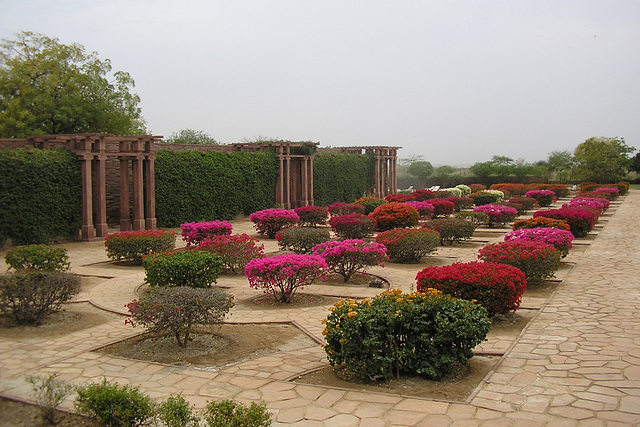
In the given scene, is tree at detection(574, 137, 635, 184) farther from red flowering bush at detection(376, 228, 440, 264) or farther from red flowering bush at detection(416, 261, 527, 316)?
red flowering bush at detection(416, 261, 527, 316)

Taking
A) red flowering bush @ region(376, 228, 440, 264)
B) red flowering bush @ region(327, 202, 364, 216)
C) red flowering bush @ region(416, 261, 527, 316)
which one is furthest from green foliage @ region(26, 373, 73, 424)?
red flowering bush @ region(327, 202, 364, 216)

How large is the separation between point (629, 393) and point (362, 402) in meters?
2.19

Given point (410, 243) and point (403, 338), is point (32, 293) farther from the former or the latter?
point (410, 243)

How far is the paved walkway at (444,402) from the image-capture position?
425cm

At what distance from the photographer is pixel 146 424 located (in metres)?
4.05

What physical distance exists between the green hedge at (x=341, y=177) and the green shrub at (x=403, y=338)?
23938mm

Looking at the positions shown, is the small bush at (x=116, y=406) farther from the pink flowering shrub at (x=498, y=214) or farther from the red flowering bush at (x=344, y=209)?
the pink flowering shrub at (x=498, y=214)

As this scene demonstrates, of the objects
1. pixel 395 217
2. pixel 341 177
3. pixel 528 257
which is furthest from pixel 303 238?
pixel 341 177

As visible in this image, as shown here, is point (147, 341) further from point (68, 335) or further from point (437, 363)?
point (437, 363)

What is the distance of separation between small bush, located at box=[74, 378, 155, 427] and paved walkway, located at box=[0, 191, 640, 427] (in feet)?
1.93

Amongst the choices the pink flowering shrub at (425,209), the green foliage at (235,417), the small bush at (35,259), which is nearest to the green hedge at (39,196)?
the small bush at (35,259)

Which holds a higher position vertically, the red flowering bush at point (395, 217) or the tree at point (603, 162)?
the tree at point (603, 162)

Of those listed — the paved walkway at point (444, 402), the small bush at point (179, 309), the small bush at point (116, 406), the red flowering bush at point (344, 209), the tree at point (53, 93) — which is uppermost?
the tree at point (53, 93)

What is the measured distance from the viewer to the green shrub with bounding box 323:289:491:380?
5.10m
